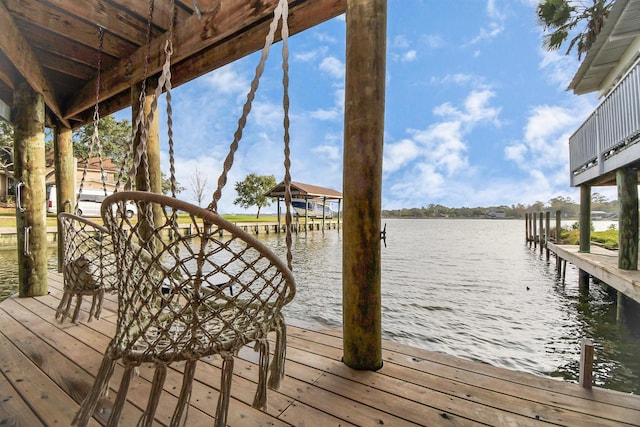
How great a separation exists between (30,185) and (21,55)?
123 centimetres

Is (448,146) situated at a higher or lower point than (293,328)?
higher

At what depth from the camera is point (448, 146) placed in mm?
53844

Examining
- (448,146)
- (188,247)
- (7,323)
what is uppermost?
(448,146)

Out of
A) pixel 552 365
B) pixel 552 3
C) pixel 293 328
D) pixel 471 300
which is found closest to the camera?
pixel 293 328

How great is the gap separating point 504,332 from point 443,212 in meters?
49.4

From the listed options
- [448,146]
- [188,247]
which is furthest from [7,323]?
[448,146]

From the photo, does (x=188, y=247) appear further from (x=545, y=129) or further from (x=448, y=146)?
(x=545, y=129)

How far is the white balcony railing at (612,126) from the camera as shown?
3.92 metres

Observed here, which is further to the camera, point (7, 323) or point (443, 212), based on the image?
point (443, 212)

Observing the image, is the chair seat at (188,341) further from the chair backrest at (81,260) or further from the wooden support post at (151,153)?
the wooden support post at (151,153)

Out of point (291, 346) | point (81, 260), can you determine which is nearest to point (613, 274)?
point (291, 346)

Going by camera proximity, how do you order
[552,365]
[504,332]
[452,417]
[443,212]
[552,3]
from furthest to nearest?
[443,212] → [552,3] → [504,332] → [552,365] → [452,417]

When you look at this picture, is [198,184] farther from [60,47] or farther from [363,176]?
[363,176]

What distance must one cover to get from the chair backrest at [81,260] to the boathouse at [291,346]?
0.38 meters
